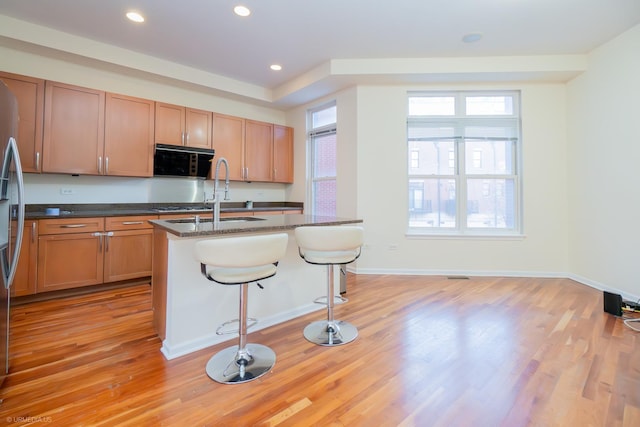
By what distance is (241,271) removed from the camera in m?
1.81

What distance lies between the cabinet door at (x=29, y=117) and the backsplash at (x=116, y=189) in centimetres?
34

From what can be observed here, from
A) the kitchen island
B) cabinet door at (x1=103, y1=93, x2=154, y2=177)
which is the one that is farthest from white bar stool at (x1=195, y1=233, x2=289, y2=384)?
cabinet door at (x1=103, y1=93, x2=154, y2=177)

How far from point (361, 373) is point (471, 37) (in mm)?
3719

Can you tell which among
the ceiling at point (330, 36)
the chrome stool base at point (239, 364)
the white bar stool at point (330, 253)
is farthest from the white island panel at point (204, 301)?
the ceiling at point (330, 36)

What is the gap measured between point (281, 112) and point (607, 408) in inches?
222

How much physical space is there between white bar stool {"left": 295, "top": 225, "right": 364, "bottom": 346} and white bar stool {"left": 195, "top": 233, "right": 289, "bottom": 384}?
322 millimetres

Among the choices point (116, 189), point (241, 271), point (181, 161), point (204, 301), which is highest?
point (181, 161)

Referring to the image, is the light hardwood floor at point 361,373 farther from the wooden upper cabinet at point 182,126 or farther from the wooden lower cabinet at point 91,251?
the wooden upper cabinet at point 182,126

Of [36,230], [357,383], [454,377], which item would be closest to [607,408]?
[454,377]

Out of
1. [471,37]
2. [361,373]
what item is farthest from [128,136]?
[471,37]

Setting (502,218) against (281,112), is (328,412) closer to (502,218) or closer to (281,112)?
(502,218)

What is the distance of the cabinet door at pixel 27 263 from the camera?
284 cm

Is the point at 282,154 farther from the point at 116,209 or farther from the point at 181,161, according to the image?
the point at 116,209

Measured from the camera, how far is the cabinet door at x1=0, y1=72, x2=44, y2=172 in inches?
120
